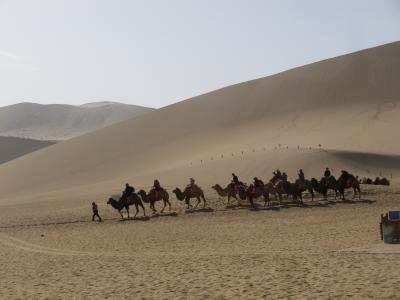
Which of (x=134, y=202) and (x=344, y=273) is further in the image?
(x=134, y=202)

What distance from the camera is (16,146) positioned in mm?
120312

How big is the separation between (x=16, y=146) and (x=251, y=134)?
69.8 metres

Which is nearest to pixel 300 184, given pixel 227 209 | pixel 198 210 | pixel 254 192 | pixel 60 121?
pixel 254 192

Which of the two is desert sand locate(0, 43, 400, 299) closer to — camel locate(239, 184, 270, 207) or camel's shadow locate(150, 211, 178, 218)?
camel's shadow locate(150, 211, 178, 218)

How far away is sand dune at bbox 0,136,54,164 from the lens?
381ft

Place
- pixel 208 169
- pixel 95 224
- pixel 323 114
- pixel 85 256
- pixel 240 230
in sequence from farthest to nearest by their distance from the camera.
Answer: pixel 323 114
pixel 208 169
pixel 95 224
pixel 240 230
pixel 85 256

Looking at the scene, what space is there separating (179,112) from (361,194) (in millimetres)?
49386

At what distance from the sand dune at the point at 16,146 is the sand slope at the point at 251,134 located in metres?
43.8

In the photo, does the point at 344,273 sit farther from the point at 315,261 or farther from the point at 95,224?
the point at 95,224

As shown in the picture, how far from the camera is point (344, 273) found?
39.1ft

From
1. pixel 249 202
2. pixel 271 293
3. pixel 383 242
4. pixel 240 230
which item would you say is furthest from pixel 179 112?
pixel 271 293

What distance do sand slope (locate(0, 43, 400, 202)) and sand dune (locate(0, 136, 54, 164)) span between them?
43764 millimetres

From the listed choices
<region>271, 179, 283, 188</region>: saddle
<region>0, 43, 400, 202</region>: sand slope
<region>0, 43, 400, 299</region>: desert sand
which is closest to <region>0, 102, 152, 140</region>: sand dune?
<region>0, 43, 400, 202</region>: sand slope

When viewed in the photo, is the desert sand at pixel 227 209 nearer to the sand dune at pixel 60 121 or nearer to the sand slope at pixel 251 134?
the sand slope at pixel 251 134
